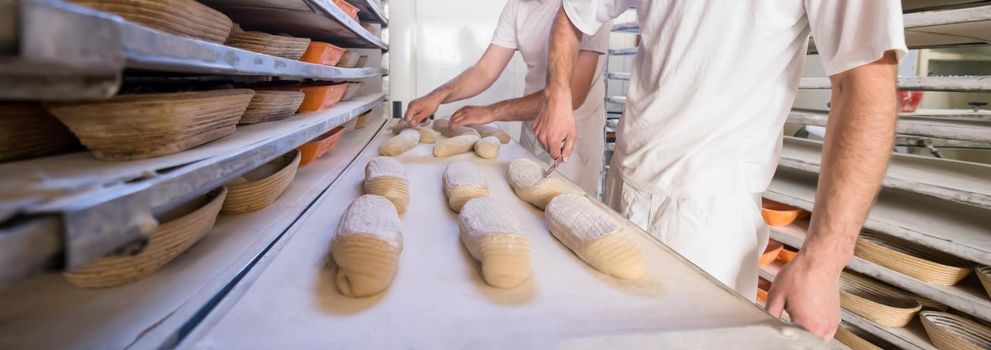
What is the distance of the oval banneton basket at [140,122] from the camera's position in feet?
1.90

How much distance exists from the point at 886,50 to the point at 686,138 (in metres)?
0.46

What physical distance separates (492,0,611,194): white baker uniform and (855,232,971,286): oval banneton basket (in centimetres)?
115

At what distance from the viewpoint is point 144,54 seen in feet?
1.44

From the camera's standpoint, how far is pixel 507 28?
2.51 m

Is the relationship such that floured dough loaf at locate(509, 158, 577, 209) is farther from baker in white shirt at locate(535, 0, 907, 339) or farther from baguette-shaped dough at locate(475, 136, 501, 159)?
baguette-shaped dough at locate(475, 136, 501, 159)

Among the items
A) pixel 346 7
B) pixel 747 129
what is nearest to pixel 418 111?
pixel 346 7

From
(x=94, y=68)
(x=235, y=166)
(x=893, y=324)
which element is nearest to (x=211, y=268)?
(x=235, y=166)

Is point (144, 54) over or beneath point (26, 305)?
over

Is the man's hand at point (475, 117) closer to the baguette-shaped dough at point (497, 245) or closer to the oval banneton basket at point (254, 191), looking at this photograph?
the oval banneton basket at point (254, 191)

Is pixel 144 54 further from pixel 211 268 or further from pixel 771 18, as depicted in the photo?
pixel 771 18

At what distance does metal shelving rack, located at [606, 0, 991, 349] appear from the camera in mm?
1581

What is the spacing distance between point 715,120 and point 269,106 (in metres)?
1.06

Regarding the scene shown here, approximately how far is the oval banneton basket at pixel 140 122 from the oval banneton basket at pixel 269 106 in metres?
0.35

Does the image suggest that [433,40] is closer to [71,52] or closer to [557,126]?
[557,126]
